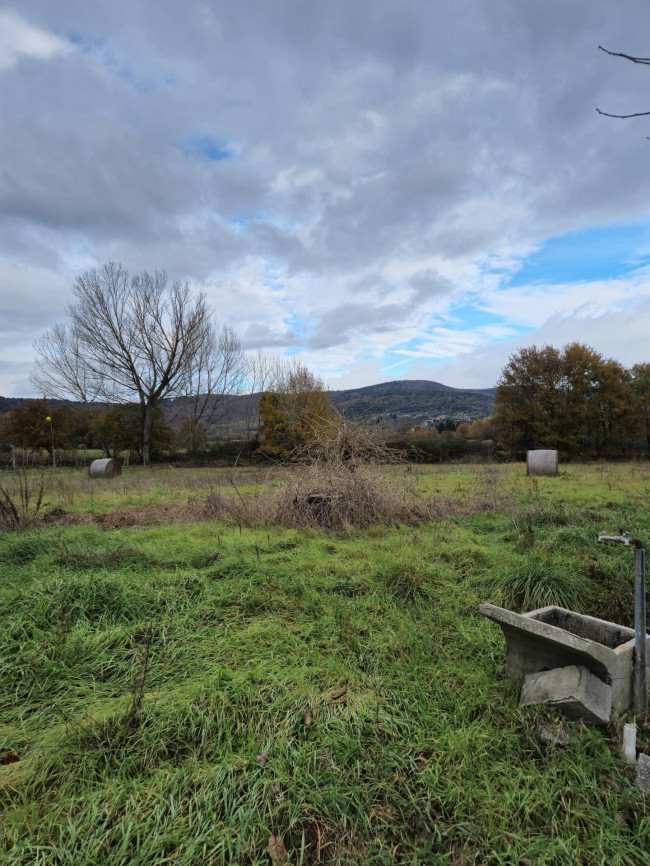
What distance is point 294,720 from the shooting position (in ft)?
8.52

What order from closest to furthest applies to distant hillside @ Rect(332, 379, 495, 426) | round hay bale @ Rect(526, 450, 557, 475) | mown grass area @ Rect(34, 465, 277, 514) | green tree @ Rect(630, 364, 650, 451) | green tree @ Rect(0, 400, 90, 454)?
mown grass area @ Rect(34, 465, 277, 514) < round hay bale @ Rect(526, 450, 557, 475) < green tree @ Rect(0, 400, 90, 454) < green tree @ Rect(630, 364, 650, 451) < distant hillside @ Rect(332, 379, 495, 426)

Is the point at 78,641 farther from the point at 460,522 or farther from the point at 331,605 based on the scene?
the point at 460,522

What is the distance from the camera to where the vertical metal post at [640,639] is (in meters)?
2.45

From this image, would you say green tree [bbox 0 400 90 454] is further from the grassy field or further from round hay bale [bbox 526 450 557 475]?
the grassy field

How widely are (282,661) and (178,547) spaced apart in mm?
3200

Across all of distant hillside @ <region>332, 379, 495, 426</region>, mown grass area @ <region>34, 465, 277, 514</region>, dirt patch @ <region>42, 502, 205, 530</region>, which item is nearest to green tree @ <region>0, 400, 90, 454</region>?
mown grass area @ <region>34, 465, 277, 514</region>

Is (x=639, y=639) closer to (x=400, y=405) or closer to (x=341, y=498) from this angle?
(x=341, y=498)

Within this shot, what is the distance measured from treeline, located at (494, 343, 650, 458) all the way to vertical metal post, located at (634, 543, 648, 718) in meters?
30.2

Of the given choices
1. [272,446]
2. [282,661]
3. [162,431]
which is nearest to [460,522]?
[282,661]

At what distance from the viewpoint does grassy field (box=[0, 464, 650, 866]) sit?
196 centimetres

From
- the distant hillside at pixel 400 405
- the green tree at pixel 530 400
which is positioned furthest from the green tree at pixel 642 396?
the distant hillside at pixel 400 405

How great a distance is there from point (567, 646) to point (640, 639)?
41 centimetres

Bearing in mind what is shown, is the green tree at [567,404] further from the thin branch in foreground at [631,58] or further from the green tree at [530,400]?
the thin branch in foreground at [631,58]

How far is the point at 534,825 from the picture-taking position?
2043 mm
